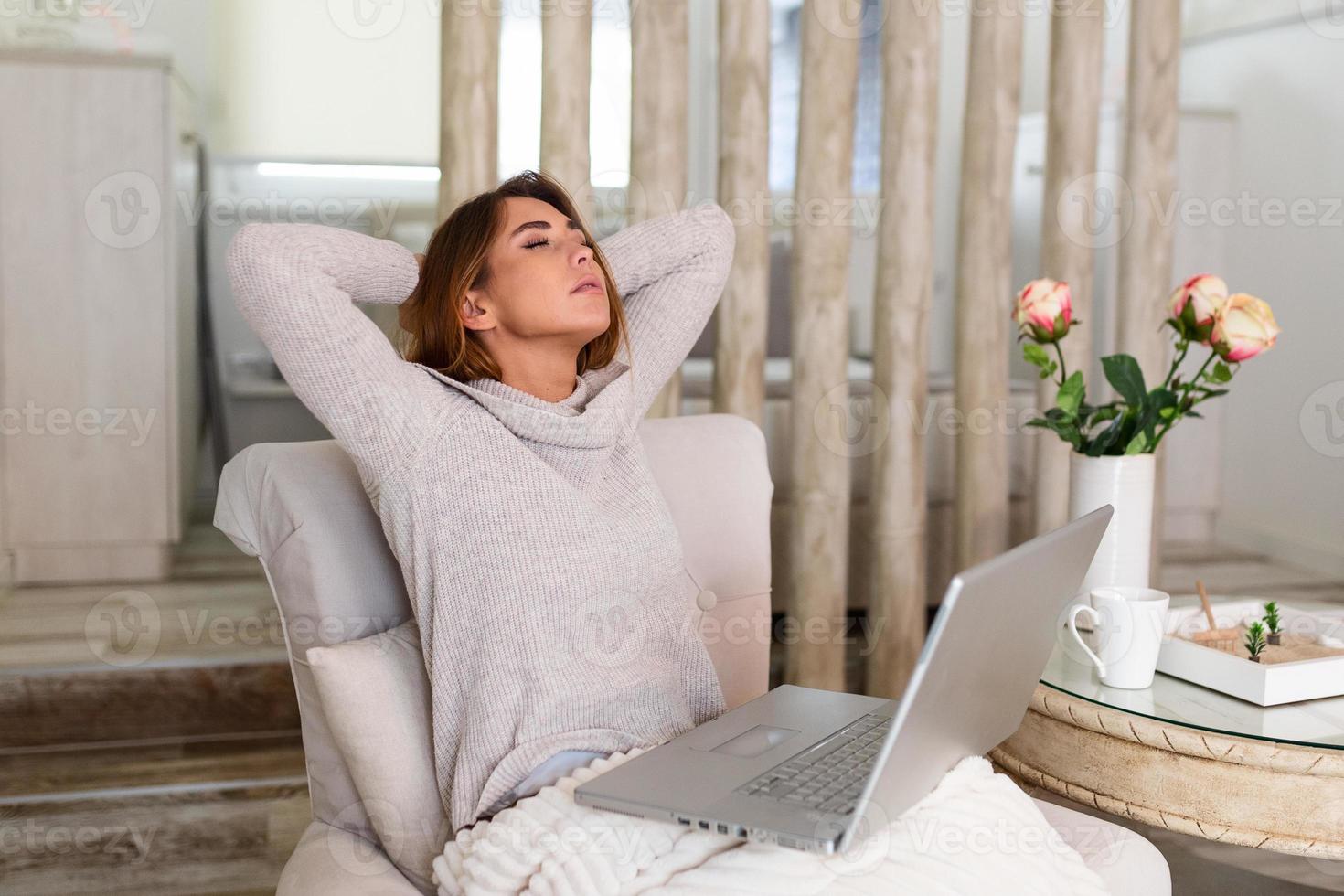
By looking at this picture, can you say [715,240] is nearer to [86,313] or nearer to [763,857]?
[763,857]

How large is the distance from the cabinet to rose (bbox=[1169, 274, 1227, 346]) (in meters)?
2.37

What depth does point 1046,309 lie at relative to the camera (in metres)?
1.76

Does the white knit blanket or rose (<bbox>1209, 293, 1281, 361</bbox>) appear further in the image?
rose (<bbox>1209, 293, 1281, 361</bbox>)

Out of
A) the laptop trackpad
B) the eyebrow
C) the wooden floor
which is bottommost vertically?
the wooden floor

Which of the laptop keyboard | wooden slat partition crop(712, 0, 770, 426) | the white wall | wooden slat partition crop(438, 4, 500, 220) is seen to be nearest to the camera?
the laptop keyboard

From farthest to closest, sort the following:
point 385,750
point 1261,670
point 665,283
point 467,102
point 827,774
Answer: point 467,102 < point 665,283 < point 1261,670 < point 385,750 < point 827,774

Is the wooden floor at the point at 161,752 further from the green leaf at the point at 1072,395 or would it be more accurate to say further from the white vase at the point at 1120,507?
the green leaf at the point at 1072,395

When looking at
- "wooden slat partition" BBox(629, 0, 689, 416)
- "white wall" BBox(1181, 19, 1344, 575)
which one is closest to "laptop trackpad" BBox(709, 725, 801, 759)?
"wooden slat partition" BBox(629, 0, 689, 416)

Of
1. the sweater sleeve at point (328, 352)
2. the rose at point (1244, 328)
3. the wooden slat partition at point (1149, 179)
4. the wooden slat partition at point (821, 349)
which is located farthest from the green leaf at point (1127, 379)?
the sweater sleeve at point (328, 352)

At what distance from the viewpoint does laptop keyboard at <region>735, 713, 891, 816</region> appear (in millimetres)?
987

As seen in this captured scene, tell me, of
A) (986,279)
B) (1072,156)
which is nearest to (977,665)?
(986,279)

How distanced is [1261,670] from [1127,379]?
0.56 meters

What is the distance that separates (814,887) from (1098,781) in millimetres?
525

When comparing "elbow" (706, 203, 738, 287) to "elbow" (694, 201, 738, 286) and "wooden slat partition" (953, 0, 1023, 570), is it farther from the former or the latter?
"wooden slat partition" (953, 0, 1023, 570)
